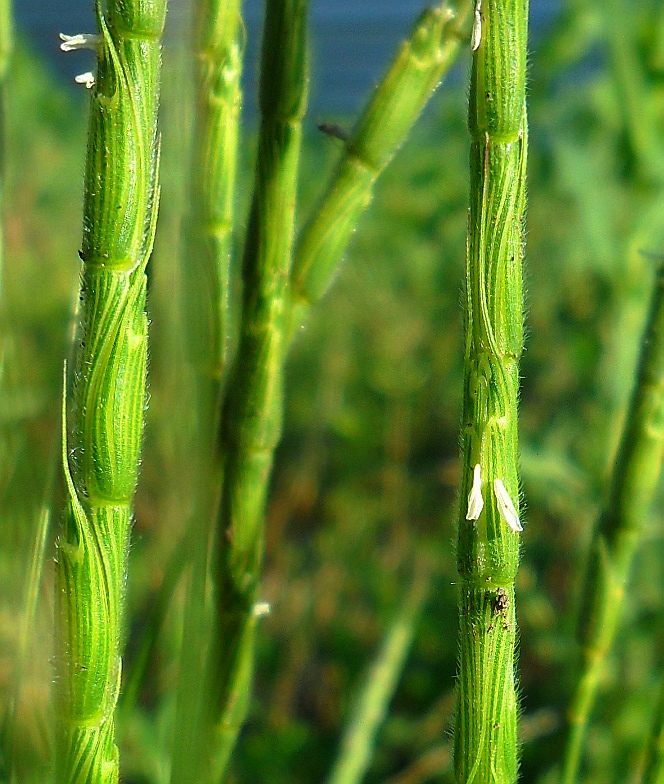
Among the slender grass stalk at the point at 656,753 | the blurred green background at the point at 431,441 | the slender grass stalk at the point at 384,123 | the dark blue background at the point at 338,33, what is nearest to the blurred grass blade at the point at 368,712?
the blurred green background at the point at 431,441

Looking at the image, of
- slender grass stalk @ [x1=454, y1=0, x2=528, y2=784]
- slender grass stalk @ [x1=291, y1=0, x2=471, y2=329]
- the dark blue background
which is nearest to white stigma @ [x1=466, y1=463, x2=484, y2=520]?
slender grass stalk @ [x1=454, y1=0, x2=528, y2=784]

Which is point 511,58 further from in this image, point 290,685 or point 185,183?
point 290,685

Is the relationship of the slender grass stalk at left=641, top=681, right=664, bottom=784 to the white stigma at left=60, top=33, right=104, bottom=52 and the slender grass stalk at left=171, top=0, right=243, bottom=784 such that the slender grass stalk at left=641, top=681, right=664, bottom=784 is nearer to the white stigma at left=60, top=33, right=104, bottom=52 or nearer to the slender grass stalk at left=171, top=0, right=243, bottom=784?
the slender grass stalk at left=171, top=0, right=243, bottom=784

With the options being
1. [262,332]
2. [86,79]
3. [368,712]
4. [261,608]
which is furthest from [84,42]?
[368,712]

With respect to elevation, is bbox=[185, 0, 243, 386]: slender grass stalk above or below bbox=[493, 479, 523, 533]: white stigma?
above

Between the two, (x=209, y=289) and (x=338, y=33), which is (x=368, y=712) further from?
(x=338, y=33)

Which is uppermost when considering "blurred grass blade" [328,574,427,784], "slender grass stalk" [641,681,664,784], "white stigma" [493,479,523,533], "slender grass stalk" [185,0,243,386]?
"slender grass stalk" [185,0,243,386]
